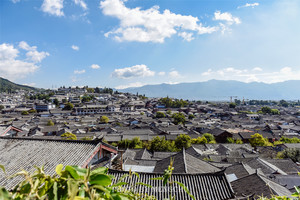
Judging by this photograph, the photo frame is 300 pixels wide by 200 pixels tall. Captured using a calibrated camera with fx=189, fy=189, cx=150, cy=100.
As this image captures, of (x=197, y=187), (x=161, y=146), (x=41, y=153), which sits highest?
(x=41, y=153)

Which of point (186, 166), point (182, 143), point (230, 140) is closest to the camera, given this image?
point (186, 166)

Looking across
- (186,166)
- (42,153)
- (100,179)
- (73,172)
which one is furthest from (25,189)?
(186,166)

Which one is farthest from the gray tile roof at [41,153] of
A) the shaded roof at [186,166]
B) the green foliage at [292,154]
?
the green foliage at [292,154]

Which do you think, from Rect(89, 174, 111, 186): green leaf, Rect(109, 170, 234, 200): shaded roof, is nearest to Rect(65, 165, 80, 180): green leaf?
Rect(89, 174, 111, 186): green leaf

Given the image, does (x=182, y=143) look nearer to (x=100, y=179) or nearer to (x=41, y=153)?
(x=41, y=153)

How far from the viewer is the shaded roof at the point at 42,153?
7012mm

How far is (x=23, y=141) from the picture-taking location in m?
9.08

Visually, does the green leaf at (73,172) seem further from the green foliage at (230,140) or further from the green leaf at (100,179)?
the green foliage at (230,140)

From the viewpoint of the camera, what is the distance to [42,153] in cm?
787

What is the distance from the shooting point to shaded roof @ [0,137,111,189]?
23.0ft

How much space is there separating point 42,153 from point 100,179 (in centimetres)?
844

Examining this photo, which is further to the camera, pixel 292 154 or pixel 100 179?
pixel 292 154

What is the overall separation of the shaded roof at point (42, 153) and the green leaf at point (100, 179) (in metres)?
6.73

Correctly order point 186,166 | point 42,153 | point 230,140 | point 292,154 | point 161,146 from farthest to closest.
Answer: point 230,140 < point 161,146 < point 292,154 < point 186,166 < point 42,153
